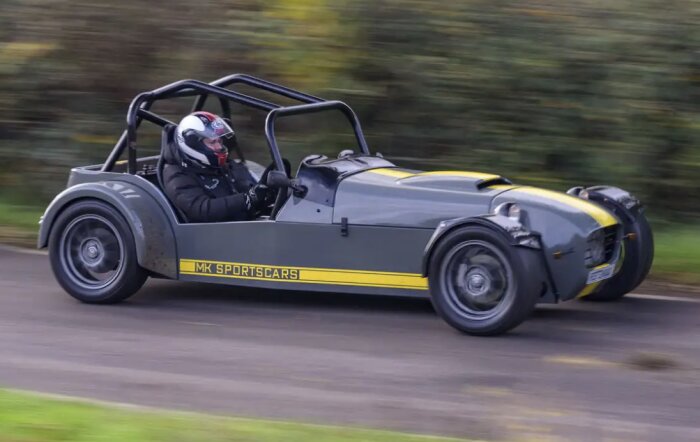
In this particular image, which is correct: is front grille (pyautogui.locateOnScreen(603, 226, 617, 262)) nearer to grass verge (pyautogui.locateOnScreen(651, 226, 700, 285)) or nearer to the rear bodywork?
the rear bodywork

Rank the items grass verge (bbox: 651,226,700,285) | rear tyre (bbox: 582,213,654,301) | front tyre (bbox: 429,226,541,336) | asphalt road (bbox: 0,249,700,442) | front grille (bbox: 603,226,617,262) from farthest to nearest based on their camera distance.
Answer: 1. grass verge (bbox: 651,226,700,285)
2. rear tyre (bbox: 582,213,654,301)
3. front grille (bbox: 603,226,617,262)
4. front tyre (bbox: 429,226,541,336)
5. asphalt road (bbox: 0,249,700,442)

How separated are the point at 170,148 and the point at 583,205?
9.85 ft

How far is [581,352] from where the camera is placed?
6.75 meters

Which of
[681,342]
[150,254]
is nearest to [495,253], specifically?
[681,342]

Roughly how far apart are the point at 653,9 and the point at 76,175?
584 centimetres

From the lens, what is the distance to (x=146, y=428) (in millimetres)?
5039

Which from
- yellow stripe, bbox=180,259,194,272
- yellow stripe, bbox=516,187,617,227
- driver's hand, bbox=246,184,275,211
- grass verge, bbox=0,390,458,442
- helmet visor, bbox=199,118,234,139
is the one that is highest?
helmet visor, bbox=199,118,234,139

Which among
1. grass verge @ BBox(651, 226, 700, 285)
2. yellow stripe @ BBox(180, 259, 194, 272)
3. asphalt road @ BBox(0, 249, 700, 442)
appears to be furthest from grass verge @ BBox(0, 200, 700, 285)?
yellow stripe @ BBox(180, 259, 194, 272)

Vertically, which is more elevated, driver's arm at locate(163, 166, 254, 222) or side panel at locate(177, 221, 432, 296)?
driver's arm at locate(163, 166, 254, 222)

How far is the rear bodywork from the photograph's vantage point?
7.06 meters

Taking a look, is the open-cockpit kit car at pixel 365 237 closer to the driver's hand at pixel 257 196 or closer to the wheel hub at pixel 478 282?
the wheel hub at pixel 478 282

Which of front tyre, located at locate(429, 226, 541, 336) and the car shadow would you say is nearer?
front tyre, located at locate(429, 226, 541, 336)

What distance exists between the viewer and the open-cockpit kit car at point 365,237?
23.0ft

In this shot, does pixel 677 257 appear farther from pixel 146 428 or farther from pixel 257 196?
pixel 146 428
